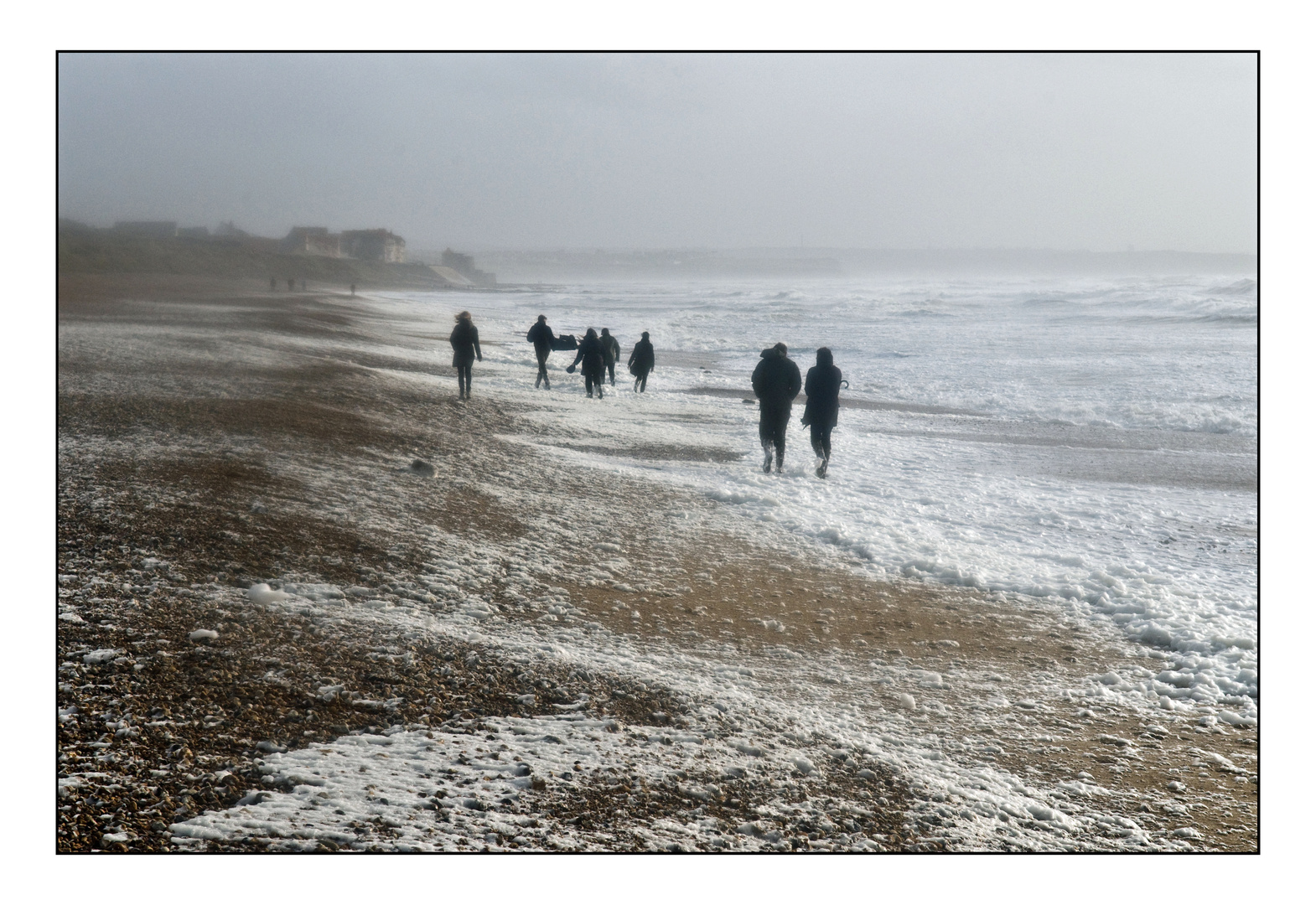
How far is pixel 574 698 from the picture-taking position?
165 inches

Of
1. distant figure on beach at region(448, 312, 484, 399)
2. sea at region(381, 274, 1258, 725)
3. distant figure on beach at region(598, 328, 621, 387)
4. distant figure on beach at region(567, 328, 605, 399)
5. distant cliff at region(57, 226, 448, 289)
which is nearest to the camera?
distant cliff at region(57, 226, 448, 289)

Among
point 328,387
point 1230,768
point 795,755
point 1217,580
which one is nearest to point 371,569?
Result: point 795,755

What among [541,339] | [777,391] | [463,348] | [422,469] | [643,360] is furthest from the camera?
[643,360]

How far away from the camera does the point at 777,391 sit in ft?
32.5

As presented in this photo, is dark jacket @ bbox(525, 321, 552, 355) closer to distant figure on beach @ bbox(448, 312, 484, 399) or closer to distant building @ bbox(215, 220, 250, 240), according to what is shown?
distant figure on beach @ bbox(448, 312, 484, 399)

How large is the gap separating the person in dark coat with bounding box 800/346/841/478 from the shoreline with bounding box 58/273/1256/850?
7.56 ft

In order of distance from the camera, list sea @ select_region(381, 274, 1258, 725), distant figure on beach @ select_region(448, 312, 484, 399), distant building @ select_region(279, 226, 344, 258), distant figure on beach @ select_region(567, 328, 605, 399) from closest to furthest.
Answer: distant building @ select_region(279, 226, 344, 258)
sea @ select_region(381, 274, 1258, 725)
distant figure on beach @ select_region(448, 312, 484, 399)
distant figure on beach @ select_region(567, 328, 605, 399)

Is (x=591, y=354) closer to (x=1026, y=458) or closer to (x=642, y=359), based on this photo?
(x=642, y=359)

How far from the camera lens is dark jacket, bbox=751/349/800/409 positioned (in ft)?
Result: 32.6

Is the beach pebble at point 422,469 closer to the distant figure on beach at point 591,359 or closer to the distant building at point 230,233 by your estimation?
the distant building at point 230,233

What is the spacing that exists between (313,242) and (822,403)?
18.9ft

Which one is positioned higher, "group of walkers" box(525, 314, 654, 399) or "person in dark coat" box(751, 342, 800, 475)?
"group of walkers" box(525, 314, 654, 399)

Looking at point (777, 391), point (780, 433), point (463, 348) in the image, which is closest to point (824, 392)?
point (777, 391)

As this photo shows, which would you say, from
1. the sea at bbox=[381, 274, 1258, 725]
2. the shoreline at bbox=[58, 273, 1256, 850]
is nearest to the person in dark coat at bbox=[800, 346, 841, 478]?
the sea at bbox=[381, 274, 1258, 725]
